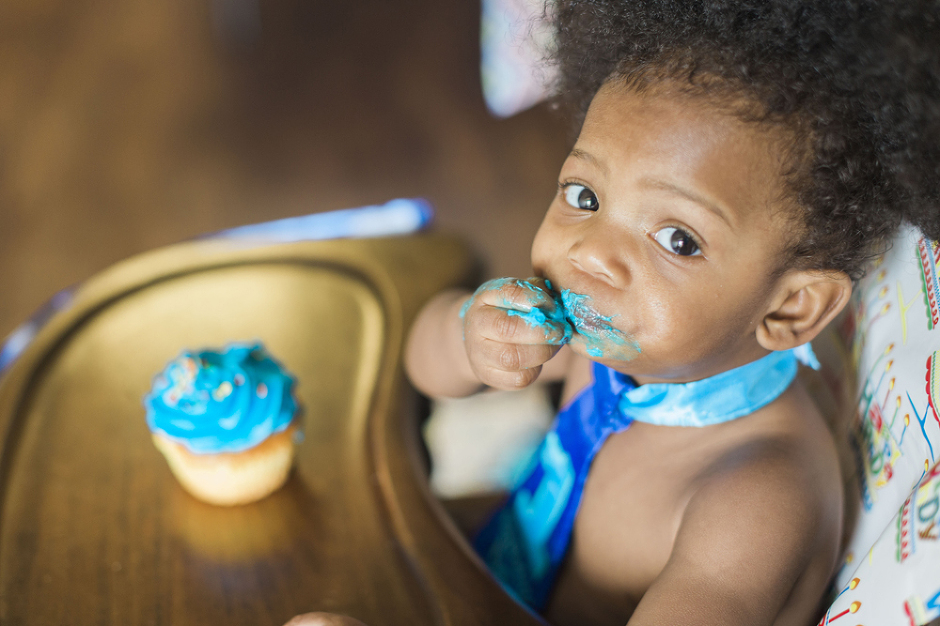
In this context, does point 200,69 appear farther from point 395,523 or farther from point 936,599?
point 936,599

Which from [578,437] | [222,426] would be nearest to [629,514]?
[578,437]

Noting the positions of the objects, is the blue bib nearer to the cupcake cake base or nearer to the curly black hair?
the curly black hair

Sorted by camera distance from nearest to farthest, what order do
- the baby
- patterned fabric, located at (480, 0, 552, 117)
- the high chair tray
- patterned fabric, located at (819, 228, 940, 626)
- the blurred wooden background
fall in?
patterned fabric, located at (819, 228, 940, 626)
the baby
the high chair tray
the blurred wooden background
patterned fabric, located at (480, 0, 552, 117)

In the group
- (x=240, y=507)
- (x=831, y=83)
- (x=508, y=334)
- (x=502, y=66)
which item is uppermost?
(x=502, y=66)

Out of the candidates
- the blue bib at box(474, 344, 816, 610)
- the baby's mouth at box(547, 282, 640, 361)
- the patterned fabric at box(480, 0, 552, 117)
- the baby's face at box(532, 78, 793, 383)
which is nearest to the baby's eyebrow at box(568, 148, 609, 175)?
the baby's face at box(532, 78, 793, 383)

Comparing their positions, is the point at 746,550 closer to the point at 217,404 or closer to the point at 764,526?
the point at 764,526

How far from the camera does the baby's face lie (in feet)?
1.94

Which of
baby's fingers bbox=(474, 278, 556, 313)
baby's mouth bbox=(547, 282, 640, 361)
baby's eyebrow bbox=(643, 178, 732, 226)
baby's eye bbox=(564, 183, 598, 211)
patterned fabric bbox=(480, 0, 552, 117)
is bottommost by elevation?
baby's mouth bbox=(547, 282, 640, 361)

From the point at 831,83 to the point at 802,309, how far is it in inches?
8.3

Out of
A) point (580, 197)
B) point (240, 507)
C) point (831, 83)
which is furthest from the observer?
point (240, 507)

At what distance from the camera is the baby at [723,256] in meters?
0.57

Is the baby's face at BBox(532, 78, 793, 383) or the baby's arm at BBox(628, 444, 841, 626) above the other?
the baby's face at BBox(532, 78, 793, 383)

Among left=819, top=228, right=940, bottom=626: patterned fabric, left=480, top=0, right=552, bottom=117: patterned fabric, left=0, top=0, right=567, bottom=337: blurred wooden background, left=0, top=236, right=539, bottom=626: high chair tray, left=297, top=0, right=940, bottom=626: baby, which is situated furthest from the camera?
left=480, top=0, right=552, bottom=117: patterned fabric

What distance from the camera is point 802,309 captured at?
0.68 meters
